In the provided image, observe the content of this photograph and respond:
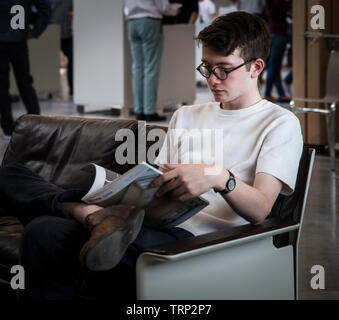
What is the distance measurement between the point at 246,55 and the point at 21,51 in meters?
4.46

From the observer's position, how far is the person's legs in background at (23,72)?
6.30 meters

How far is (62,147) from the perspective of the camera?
3.08 m

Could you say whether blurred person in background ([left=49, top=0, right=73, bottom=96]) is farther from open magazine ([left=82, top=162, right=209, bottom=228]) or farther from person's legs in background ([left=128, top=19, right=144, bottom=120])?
open magazine ([left=82, top=162, right=209, bottom=228])

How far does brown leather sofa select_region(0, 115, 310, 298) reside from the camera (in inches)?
90.5

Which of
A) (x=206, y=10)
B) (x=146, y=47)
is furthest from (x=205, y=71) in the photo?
(x=206, y=10)

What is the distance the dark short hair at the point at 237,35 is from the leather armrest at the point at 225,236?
19.9 inches

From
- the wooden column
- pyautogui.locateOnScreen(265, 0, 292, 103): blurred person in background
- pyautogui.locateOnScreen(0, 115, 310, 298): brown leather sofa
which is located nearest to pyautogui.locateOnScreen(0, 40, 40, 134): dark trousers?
the wooden column

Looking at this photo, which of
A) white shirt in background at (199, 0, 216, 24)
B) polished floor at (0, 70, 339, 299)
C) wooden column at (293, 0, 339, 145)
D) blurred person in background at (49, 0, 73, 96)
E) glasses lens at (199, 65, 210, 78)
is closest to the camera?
glasses lens at (199, 65, 210, 78)

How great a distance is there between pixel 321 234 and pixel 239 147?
180 centimetres

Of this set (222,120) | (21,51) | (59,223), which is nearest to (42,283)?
(59,223)

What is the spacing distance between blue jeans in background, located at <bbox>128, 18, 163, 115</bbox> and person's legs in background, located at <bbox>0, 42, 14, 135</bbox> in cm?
168

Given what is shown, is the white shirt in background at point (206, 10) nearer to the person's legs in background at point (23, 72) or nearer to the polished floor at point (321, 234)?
the person's legs in background at point (23, 72)

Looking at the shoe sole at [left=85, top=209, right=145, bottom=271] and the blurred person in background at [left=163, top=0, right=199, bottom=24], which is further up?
the blurred person in background at [left=163, top=0, right=199, bottom=24]

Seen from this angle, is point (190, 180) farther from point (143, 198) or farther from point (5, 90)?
point (5, 90)
